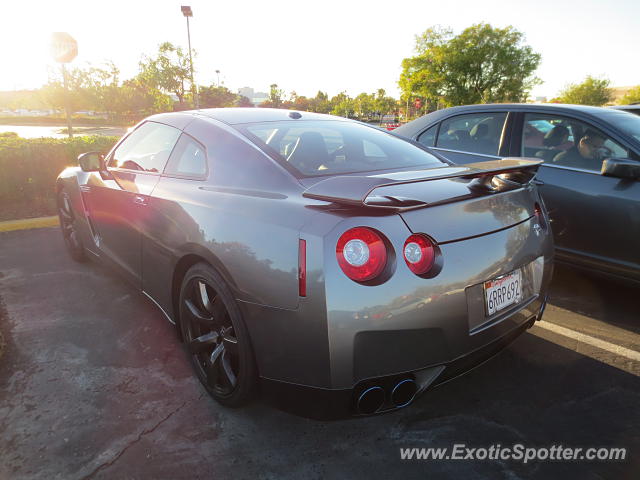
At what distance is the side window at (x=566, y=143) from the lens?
11.6ft

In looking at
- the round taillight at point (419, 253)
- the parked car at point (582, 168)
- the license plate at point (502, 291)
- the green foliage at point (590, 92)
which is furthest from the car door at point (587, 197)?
the green foliage at point (590, 92)

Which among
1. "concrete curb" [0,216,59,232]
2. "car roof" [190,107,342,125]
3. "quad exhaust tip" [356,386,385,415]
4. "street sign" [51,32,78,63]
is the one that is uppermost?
"street sign" [51,32,78,63]

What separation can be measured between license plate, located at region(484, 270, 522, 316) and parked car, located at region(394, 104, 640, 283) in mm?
1668

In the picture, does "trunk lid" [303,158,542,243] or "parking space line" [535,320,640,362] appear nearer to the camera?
"trunk lid" [303,158,542,243]

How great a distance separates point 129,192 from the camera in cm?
310

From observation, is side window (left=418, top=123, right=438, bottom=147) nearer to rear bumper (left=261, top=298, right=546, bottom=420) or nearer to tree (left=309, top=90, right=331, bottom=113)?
rear bumper (left=261, top=298, right=546, bottom=420)

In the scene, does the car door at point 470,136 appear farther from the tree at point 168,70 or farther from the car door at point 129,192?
the tree at point 168,70

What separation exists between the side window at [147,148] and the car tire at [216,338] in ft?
3.16

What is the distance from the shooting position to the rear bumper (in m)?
1.74

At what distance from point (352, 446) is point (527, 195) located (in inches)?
59.6

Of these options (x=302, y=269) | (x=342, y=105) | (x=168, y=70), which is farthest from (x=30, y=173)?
(x=342, y=105)

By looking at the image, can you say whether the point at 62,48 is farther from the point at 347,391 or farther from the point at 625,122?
the point at 347,391

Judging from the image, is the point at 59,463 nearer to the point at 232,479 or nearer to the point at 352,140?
the point at 232,479

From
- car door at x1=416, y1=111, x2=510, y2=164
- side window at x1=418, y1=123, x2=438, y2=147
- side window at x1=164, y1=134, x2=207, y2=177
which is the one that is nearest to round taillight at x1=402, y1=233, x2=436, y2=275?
side window at x1=164, y1=134, x2=207, y2=177
